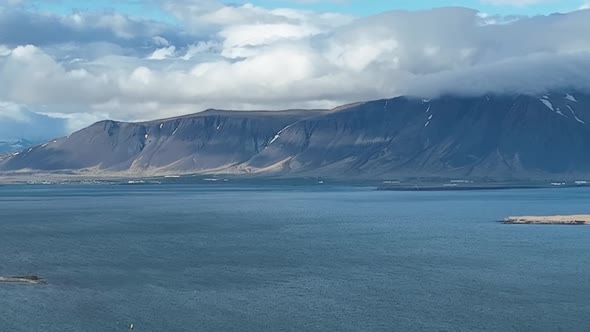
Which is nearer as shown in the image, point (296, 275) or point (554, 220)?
point (296, 275)

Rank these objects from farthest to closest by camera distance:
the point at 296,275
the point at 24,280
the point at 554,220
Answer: the point at 554,220
the point at 296,275
the point at 24,280

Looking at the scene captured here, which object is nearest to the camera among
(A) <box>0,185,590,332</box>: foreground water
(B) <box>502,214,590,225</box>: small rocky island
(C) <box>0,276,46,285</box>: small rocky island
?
(A) <box>0,185,590,332</box>: foreground water

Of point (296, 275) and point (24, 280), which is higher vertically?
point (24, 280)

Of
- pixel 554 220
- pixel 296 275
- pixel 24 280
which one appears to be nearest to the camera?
pixel 24 280

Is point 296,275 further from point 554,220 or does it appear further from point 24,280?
point 554,220

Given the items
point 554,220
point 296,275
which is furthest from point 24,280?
point 554,220

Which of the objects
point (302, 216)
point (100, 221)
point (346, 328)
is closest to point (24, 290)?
point (346, 328)

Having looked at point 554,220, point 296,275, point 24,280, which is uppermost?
point 24,280

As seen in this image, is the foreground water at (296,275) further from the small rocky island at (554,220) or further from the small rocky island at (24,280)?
the small rocky island at (554,220)

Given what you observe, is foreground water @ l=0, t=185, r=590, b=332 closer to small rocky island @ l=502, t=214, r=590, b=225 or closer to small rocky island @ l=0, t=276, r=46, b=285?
small rocky island @ l=0, t=276, r=46, b=285

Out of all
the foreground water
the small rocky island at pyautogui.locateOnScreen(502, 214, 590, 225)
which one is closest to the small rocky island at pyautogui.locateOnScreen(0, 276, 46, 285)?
the foreground water
